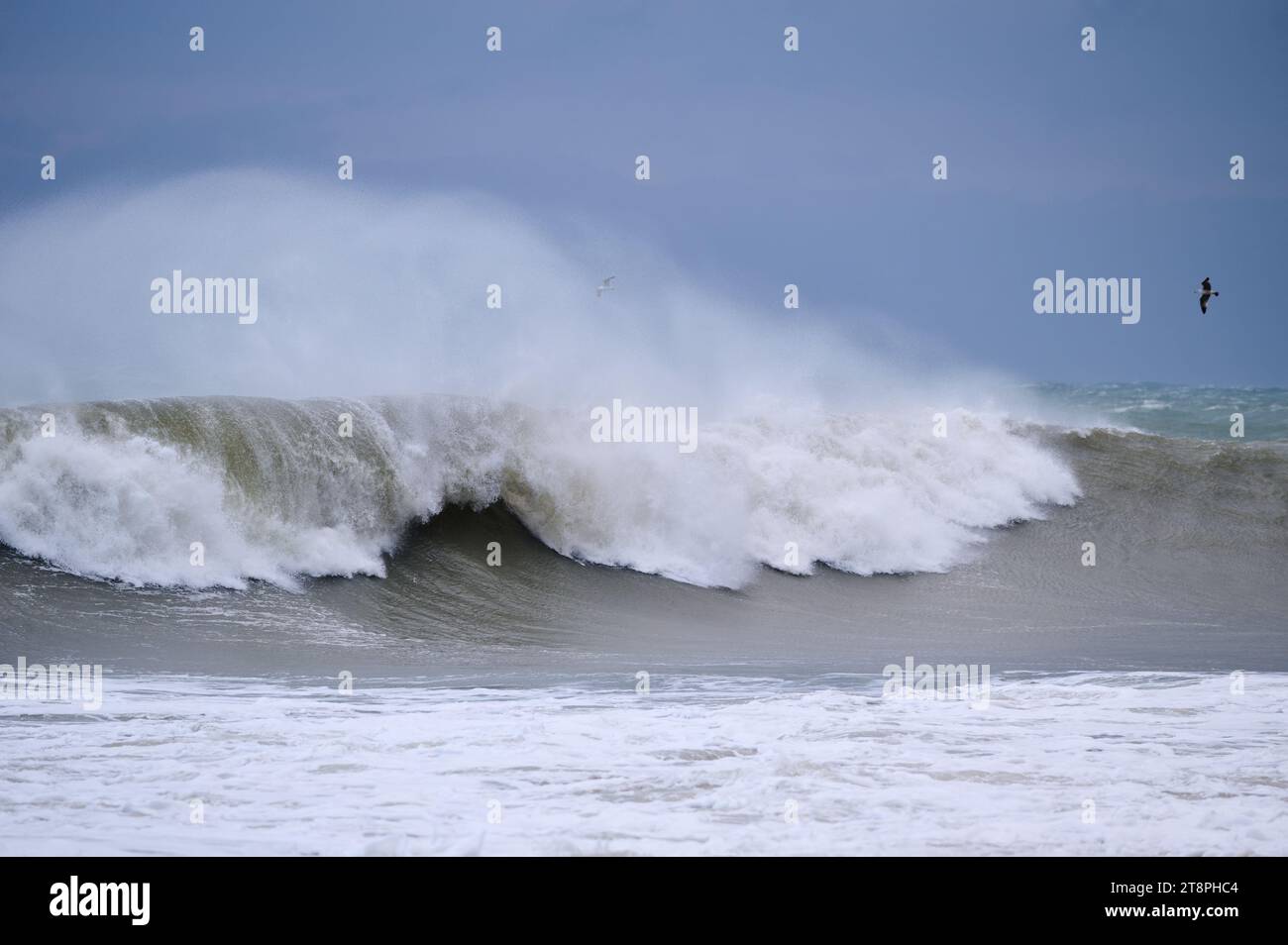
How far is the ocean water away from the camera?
5.17 metres

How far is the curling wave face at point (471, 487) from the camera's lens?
11.7 m

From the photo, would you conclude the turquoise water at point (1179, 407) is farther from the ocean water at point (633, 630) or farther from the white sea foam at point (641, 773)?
the white sea foam at point (641, 773)

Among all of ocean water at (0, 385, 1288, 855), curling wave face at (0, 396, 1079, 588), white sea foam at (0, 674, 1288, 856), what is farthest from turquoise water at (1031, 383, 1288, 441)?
white sea foam at (0, 674, 1288, 856)

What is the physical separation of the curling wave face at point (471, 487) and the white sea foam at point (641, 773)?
4.04 meters

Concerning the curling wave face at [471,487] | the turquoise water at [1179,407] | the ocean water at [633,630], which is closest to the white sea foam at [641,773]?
the ocean water at [633,630]

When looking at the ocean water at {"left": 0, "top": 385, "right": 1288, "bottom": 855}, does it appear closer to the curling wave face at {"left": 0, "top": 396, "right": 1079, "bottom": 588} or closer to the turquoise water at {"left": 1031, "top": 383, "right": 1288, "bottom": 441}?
the curling wave face at {"left": 0, "top": 396, "right": 1079, "bottom": 588}

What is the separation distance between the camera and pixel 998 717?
7.35 metres

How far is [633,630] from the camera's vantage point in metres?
11.8

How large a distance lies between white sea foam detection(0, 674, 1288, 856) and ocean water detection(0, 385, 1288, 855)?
0.10 feet

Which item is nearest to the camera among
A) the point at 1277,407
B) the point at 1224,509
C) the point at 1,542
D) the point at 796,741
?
the point at 796,741

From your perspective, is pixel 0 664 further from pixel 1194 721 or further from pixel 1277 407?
pixel 1277 407
